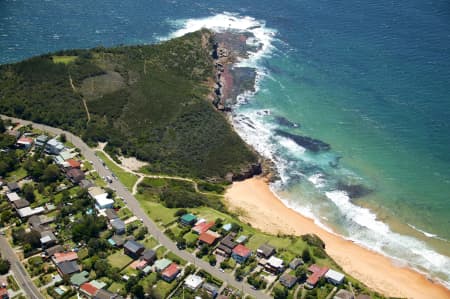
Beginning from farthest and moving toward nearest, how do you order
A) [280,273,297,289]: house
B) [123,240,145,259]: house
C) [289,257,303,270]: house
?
[123,240,145,259]: house
[289,257,303,270]: house
[280,273,297,289]: house

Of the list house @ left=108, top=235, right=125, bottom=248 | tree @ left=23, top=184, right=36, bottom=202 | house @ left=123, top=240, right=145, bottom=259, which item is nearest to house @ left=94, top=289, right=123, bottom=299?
house @ left=123, top=240, right=145, bottom=259

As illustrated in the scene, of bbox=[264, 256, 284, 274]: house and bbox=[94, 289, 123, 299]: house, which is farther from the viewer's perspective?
bbox=[264, 256, 284, 274]: house

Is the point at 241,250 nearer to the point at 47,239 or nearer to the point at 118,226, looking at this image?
the point at 118,226

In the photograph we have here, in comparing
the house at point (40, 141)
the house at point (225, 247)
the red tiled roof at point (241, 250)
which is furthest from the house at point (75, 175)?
the red tiled roof at point (241, 250)

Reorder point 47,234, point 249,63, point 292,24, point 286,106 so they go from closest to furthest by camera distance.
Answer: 1. point 47,234
2. point 286,106
3. point 249,63
4. point 292,24

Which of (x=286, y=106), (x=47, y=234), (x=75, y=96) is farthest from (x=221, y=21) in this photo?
(x=47, y=234)

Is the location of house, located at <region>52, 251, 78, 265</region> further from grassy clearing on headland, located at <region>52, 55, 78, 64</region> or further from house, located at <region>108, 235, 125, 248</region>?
grassy clearing on headland, located at <region>52, 55, 78, 64</region>

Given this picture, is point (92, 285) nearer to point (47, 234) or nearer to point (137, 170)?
point (47, 234)
